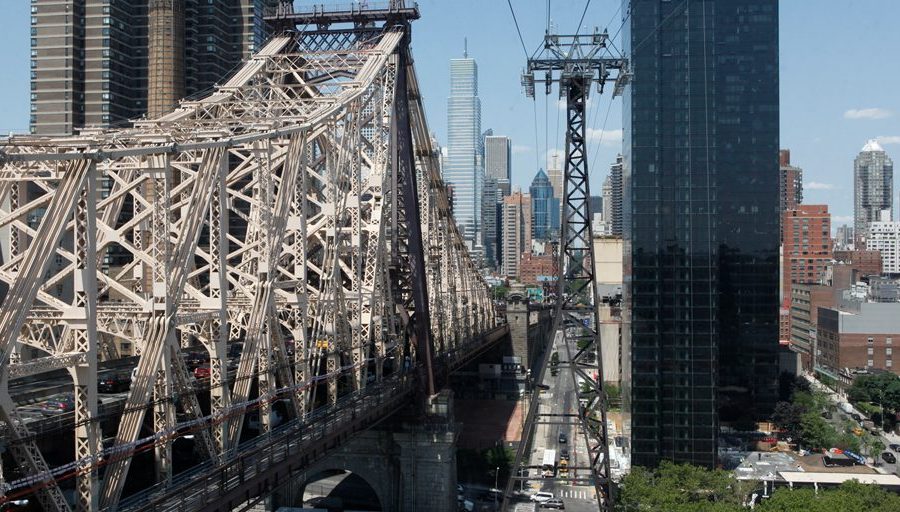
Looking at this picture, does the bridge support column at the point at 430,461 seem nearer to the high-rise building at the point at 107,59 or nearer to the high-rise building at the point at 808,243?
the high-rise building at the point at 107,59

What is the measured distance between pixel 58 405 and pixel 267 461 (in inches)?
204

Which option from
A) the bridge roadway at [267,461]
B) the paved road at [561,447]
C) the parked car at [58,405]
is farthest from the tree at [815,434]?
the parked car at [58,405]

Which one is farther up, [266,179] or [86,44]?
[86,44]

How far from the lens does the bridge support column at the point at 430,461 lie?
132 feet

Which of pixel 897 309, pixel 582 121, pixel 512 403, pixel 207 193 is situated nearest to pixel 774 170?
pixel 512 403

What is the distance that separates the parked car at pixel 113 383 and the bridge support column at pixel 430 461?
1517 cm

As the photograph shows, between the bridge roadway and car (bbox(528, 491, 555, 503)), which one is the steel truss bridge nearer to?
the bridge roadway

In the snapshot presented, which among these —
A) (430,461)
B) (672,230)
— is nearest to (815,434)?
(672,230)

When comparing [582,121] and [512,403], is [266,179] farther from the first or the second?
[512,403]

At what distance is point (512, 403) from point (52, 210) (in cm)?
6287

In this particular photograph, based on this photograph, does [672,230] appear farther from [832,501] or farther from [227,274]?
[227,274]

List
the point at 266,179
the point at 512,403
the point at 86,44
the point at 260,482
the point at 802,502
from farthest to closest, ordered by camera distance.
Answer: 1. the point at 86,44
2. the point at 512,403
3. the point at 802,502
4. the point at 266,179
5. the point at 260,482

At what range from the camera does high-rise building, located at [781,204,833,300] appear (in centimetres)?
14775

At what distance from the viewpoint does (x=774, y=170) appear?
70.1m
